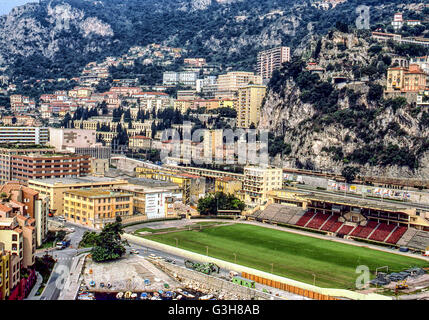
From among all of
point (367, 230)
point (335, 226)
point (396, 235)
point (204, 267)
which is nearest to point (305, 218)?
point (335, 226)

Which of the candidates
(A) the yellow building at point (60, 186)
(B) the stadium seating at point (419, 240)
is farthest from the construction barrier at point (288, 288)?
(A) the yellow building at point (60, 186)

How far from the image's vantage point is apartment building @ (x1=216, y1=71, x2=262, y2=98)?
176000 millimetres

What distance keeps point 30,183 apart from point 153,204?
20.6m

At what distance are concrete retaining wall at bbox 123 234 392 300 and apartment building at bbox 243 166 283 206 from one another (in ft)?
83.9

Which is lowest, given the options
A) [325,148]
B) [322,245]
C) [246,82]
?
[322,245]

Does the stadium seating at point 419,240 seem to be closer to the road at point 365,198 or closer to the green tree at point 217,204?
the road at point 365,198

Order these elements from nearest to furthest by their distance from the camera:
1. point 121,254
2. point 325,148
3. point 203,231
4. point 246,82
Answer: point 121,254 → point 203,231 → point 325,148 → point 246,82

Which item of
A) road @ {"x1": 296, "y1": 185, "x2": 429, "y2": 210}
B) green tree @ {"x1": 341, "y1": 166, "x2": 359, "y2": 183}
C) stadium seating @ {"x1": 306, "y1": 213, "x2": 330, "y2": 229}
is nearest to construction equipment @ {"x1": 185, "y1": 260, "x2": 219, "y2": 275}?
stadium seating @ {"x1": 306, "y1": 213, "x2": 330, "y2": 229}

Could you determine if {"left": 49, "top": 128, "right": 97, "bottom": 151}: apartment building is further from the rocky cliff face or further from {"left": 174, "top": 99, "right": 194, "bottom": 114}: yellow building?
{"left": 174, "top": 99, "right": 194, "bottom": 114}: yellow building
